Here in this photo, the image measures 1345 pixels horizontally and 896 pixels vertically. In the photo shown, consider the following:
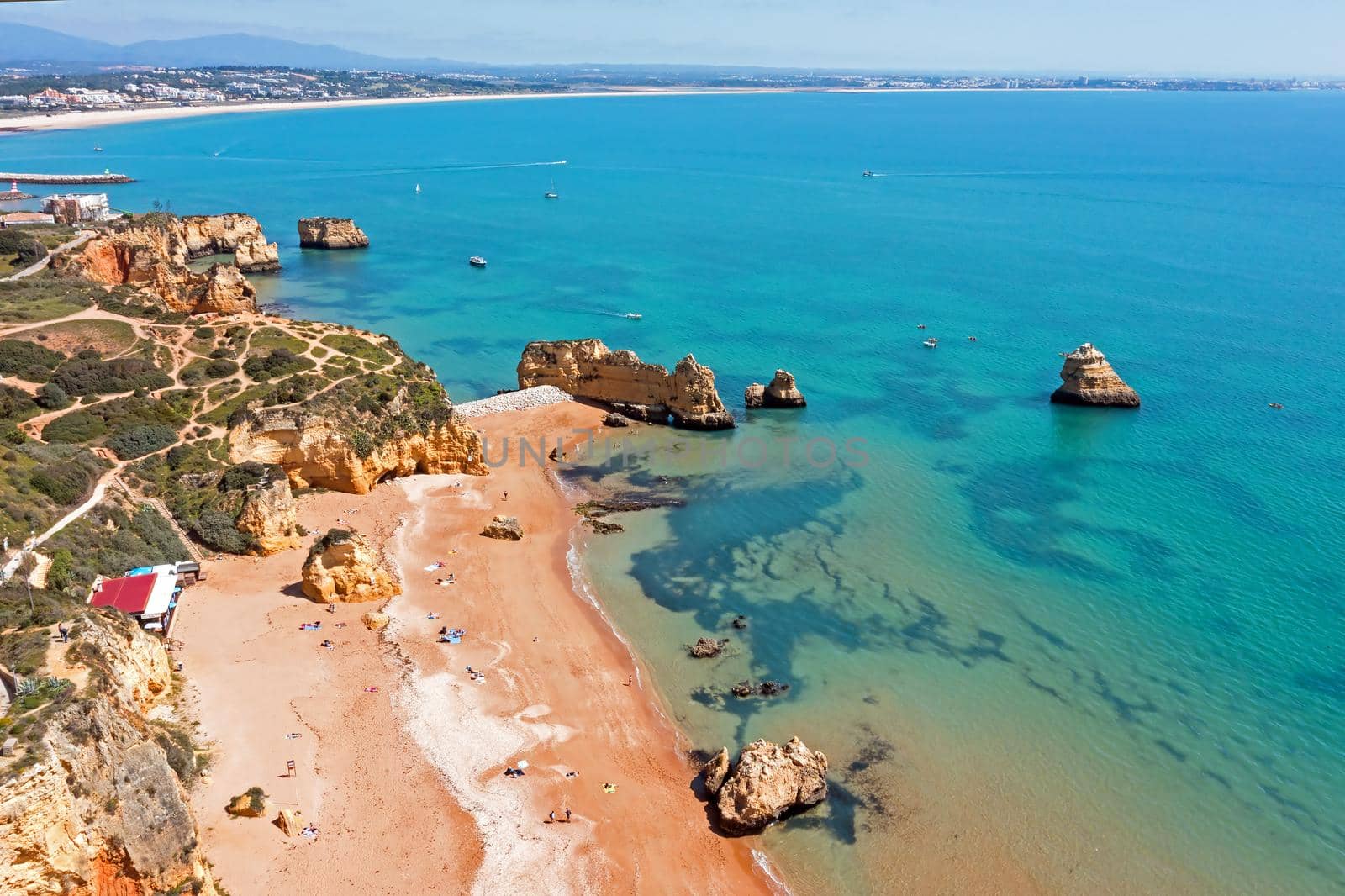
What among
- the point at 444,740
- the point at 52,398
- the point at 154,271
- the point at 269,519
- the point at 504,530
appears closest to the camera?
the point at 444,740

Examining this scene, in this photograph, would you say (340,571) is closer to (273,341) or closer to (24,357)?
(273,341)

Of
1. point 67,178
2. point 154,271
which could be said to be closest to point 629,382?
point 154,271

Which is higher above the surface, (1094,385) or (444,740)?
(1094,385)

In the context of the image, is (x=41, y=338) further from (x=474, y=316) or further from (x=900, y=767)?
(x=900, y=767)

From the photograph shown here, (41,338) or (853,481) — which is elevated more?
(41,338)

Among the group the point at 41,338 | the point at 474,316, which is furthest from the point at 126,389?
the point at 474,316

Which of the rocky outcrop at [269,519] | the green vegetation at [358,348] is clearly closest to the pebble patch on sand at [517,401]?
the green vegetation at [358,348]
